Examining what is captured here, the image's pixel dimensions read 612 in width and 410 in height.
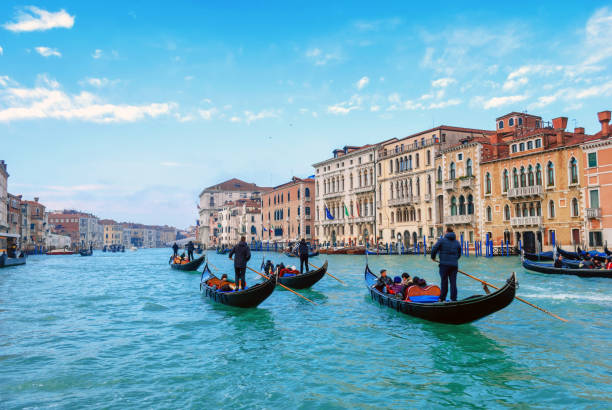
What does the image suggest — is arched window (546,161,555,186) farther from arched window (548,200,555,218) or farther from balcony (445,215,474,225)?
balcony (445,215,474,225)

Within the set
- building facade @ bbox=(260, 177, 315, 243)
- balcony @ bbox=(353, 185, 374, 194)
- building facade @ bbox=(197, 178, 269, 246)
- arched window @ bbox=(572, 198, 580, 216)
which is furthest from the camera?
building facade @ bbox=(197, 178, 269, 246)

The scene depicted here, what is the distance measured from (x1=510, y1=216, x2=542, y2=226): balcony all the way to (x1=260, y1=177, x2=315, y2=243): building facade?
2469 cm

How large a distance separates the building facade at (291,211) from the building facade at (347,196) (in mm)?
1560

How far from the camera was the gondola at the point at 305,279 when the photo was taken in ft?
43.4

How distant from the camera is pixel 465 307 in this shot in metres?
7.26

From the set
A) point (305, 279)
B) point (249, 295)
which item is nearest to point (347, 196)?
point (305, 279)

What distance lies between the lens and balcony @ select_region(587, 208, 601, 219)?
24.7 m

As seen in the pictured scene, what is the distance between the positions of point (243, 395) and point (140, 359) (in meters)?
2.07

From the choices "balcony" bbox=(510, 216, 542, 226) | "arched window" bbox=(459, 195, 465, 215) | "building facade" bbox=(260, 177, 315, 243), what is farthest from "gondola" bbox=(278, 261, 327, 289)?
"building facade" bbox=(260, 177, 315, 243)

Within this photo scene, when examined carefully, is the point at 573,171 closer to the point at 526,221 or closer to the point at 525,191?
the point at 525,191

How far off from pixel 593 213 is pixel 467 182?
874 centimetres

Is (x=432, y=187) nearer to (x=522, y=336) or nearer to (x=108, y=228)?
(x=522, y=336)

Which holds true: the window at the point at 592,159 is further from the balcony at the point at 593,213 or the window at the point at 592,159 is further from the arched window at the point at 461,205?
the arched window at the point at 461,205

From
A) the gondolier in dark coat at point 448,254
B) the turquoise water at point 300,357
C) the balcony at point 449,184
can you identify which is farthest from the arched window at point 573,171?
the gondolier in dark coat at point 448,254
